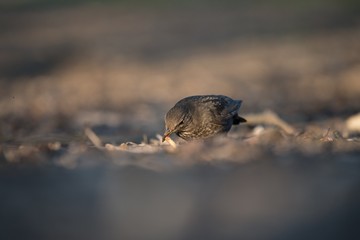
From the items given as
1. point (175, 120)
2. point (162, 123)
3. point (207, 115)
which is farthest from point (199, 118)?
point (162, 123)

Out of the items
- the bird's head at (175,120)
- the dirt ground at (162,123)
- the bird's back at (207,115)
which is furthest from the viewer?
the bird's back at (207,115)

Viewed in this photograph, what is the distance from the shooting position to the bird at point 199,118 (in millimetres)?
8680

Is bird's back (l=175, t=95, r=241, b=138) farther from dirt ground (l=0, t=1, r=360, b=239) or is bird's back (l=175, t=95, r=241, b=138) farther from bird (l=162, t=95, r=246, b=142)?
dirt ground (l=0, t=1, r=360, b=239)

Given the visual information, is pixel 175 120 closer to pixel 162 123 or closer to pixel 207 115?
pixel 207 115

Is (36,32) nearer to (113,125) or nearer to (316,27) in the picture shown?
(316,27)

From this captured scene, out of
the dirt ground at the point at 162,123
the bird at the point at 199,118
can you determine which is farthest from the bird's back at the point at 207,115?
the dirt ground at the point at 162,123

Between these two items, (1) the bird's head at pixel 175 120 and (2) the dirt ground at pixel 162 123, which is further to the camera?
(1) the bird's head at pixel 175 120

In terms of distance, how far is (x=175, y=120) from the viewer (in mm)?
8633

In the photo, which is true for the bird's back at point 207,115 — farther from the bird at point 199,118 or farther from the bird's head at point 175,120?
the bird's head at point 175,120

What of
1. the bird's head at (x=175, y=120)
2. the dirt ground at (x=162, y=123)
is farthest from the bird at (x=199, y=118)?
the dirt ground at (x=162, y=123)

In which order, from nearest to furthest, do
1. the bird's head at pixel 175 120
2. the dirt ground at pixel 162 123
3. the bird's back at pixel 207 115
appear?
1. the dirt ground at pixel 162 123
2. the bird's head at pixel 175 120
3. the bird's back at pixel 207 115

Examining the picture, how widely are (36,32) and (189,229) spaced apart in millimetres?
22552

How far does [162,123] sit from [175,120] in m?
4.47

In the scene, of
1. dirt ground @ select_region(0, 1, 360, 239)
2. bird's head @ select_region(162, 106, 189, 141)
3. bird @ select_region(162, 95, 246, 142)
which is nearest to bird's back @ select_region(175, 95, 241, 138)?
bird @ select_region(162, 95, 246, 142)
